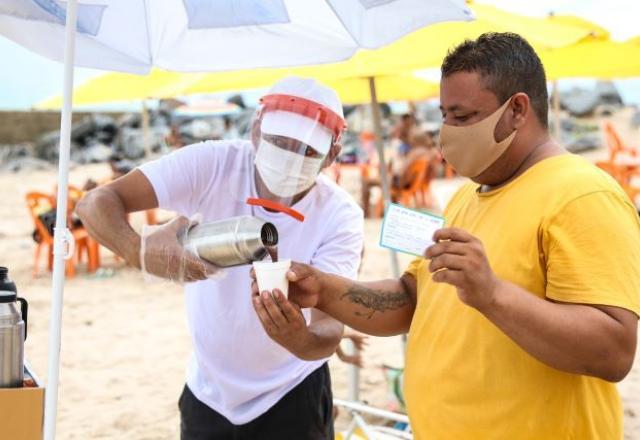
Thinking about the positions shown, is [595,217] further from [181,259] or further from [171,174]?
[171,174]

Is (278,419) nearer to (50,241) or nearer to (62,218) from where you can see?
(62,218)

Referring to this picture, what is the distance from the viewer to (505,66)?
1.65 metres

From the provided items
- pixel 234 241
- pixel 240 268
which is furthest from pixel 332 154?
pixel 234 241

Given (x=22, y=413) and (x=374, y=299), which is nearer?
(x=22, y=413)

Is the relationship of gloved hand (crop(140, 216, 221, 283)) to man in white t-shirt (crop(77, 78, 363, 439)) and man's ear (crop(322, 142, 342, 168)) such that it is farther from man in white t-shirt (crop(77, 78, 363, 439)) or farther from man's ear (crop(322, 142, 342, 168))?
man's ear (crop(322, 142, 342, 168))

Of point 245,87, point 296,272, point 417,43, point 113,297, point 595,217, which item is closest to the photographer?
point 595,217

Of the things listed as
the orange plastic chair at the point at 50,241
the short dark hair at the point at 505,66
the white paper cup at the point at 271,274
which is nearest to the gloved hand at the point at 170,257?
the white paper cup at the point at 271,274

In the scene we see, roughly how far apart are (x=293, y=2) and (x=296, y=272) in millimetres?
936

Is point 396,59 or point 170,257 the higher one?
point 396,59

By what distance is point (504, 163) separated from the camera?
169 centimetres

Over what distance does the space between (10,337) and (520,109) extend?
1.24 metres

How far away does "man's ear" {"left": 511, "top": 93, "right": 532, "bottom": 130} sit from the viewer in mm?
1645

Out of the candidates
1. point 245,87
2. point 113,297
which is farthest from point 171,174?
point 113,297

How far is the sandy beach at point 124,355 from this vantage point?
518 centimetres
